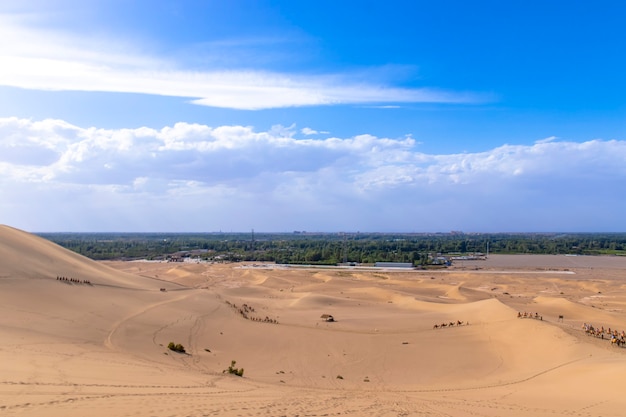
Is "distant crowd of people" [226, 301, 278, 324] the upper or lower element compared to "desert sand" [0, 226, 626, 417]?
lower

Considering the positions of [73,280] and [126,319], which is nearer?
[126,319]

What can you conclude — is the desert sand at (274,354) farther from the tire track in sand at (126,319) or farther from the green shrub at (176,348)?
the green shrub at (176,348)

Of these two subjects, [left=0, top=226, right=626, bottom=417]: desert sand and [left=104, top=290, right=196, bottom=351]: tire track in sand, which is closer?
[left=0, top=226, right=626, bottom=417]: desert sand

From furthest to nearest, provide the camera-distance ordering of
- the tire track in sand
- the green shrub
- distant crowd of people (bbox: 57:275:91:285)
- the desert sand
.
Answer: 1. distant crowd of people (bbox: 57:275:91:285)
2. the green shrub
3. the tire track in sand
4. the desert sand

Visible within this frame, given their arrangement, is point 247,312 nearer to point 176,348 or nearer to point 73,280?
point 73,280

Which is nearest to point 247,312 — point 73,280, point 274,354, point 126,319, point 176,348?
point 126,319

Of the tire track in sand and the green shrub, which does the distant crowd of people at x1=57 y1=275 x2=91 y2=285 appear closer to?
the tire track in sand

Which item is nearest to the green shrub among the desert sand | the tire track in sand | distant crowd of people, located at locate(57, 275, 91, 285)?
the desert sand

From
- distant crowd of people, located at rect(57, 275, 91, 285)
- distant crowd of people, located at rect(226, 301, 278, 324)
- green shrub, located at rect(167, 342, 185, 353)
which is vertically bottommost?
distant crowd of people, located at rect(226, 301, 278, 324)

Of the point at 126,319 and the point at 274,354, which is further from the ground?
the point at 126,319

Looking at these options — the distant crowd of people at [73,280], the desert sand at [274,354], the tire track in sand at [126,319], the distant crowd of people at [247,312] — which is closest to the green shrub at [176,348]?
the desert sand at [274,354]
